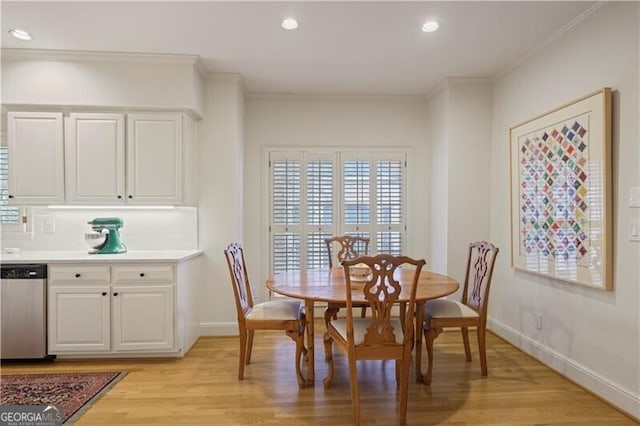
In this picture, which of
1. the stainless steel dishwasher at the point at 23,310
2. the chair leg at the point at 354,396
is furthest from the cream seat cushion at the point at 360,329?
the stainless steel dishwasher at the point at 23,310

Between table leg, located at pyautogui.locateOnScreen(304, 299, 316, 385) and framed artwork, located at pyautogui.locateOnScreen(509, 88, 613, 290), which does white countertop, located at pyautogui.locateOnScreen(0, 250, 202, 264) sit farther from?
framed artwork, located at pyautogui.locateOnScreen(509, 88, 613, 290)

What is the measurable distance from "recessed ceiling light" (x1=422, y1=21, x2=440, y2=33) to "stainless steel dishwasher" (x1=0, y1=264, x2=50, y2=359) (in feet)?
11.8

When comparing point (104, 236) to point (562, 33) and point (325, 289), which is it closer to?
point (325, 289)

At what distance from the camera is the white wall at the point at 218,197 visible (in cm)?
370

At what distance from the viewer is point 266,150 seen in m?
4.29

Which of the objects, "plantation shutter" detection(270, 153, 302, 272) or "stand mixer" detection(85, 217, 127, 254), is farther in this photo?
"plantation shutter" detection(270, 153, 302, 272)

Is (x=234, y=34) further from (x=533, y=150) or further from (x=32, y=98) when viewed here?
(x=533, y=150)

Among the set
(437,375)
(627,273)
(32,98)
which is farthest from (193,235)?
(627,273)

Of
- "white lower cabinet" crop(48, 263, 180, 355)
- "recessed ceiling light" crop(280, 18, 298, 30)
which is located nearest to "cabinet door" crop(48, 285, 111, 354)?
"white lower cabinet" crop(48, 263, 180, 355)

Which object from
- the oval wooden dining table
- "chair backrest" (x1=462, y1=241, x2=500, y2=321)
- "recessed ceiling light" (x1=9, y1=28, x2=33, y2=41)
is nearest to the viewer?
the oval wooden dining table

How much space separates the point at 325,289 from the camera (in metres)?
2.49

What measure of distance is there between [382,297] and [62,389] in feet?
7.72

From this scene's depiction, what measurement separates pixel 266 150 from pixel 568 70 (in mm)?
2973

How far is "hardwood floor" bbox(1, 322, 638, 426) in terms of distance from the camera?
223 centimetres
